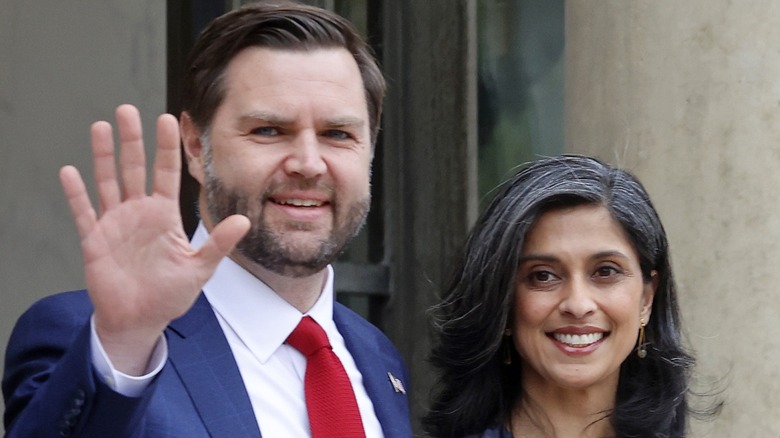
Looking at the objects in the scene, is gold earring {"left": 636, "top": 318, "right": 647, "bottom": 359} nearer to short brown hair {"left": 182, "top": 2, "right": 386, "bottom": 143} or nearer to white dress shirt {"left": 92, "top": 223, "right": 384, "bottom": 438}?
white dress shirt {"left": 92, "top": 223, "right": 384, "bottom": 438}

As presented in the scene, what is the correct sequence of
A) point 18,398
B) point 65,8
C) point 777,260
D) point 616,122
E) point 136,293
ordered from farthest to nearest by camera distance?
point 65,8 → point 616,122 → point 777,260 → point 18,398 → point 136,293

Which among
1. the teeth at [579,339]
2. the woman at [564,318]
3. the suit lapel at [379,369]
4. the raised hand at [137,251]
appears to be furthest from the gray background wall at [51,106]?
the raised hand at [137,251]

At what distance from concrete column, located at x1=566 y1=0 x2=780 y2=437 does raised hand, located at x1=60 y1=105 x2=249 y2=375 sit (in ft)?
7.03

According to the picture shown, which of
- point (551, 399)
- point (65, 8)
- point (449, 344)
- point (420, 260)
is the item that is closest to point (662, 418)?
point (551, 399)

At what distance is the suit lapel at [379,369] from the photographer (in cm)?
323

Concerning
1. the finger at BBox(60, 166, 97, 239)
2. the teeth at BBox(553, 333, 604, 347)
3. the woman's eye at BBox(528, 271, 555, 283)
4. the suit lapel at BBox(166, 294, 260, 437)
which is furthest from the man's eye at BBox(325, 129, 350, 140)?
the finger at BBox(60, 166, 97, 239)

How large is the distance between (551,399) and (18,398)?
1.38 metres

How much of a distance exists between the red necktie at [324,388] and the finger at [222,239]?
74 cm

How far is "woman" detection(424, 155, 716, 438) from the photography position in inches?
129

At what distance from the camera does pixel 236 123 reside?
10.0 ft

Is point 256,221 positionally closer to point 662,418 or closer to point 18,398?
point 18,398

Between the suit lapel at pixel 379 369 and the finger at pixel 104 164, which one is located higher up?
the finger at pixel 104 164

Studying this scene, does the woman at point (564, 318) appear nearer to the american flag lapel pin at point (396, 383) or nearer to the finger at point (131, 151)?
the american flag lapel pin at point (396, 383)

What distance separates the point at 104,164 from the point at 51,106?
3242 millimetres
